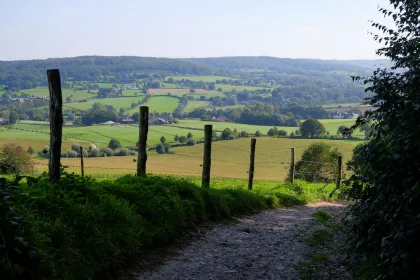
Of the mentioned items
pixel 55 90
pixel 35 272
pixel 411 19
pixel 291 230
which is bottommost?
pixel 291 230

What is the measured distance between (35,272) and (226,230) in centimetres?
613

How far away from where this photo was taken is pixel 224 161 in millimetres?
44156

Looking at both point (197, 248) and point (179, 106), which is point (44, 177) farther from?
point (179, 106)

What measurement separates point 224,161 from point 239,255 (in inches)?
1410

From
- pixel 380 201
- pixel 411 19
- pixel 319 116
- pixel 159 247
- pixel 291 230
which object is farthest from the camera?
pixel 319 116

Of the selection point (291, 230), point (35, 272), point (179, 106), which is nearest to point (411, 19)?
point (291, 230)

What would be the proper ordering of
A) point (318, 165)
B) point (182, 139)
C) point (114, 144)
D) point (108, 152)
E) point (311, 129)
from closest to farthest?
point (318, 165) → point (108, 152) → point (114, 144) → point (182, 139) → point (311, 129)

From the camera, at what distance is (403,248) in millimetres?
4477

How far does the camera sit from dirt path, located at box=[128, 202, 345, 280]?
7.09m

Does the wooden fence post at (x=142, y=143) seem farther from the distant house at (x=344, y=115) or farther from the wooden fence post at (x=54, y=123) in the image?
the distant house at (x=344, y=115)

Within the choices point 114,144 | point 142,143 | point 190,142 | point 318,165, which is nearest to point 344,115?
point 190,142

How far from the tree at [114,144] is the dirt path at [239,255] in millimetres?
30251

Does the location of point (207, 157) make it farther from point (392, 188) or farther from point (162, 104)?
point (162, 104)

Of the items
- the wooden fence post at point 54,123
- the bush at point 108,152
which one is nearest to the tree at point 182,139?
the bush at point 108,152
